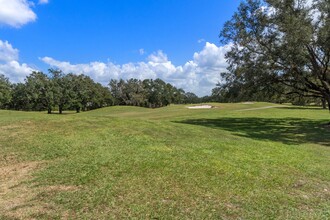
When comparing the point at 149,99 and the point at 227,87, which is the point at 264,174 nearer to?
the point at 227,87

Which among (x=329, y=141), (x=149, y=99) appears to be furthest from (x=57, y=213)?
(x=149, y=99)

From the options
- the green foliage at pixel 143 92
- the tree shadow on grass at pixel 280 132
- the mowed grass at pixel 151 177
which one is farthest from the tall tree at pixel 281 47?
the green foliage at pixel 143 92

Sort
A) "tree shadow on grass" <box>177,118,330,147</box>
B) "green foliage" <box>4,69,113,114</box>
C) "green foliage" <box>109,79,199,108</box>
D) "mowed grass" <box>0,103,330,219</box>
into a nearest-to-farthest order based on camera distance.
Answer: "mowed grass" <box>0,103,330,219</box>, "tree shadow on grass" <box>177,118,330,147</box>, "green foliage" <box>4,69,113,114</box>, "green foliage" <box>109,79,199,108</box>

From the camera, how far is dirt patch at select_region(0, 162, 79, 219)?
447 cm

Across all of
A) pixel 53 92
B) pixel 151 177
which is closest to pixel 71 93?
pixel 53 92

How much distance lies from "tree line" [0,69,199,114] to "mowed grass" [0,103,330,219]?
162 feet

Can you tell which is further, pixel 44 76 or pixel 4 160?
pixel 44 76

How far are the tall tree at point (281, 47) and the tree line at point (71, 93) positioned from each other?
43201 mm

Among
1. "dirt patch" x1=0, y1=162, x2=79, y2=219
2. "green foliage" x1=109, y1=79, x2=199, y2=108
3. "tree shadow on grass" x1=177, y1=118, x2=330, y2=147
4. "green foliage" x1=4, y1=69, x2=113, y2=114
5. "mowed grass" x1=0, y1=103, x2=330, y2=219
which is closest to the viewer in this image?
"dirt patch" x1=0, y1=162, x2=79, y2=219

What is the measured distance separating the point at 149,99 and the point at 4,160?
83750 mm

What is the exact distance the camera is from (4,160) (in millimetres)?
7055

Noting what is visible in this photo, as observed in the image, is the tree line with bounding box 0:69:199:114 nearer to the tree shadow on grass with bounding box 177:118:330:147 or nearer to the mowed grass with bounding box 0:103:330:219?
the tree shadow on grass with bounding box 177:118:330:147

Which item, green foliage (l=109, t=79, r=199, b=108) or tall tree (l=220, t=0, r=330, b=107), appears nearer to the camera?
tall tree (l=220, t=0, r=330, b=107)

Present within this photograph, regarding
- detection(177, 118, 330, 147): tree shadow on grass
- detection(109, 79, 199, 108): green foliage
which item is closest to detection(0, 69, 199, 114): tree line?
detection(109, 79, 199, 108): green foliage
